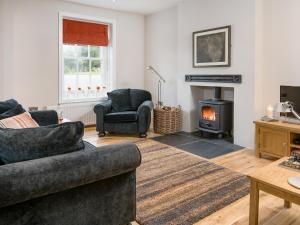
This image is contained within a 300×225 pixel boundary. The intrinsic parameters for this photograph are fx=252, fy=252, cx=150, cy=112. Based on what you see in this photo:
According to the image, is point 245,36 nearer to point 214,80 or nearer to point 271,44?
point 271,44

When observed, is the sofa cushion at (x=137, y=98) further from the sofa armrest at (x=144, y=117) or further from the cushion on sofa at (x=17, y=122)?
the cushion on sofa at (x=17, y=122)

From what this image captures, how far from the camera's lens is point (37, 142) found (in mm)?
1488

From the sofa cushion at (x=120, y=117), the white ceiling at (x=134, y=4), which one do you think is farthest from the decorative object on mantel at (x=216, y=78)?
the white ceiling at (x=134, y=4)

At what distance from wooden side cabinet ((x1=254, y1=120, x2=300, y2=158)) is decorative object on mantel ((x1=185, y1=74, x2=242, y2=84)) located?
87cm

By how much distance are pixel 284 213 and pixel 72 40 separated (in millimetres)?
4708

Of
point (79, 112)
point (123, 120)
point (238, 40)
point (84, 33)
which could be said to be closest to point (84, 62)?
point (84, 33)

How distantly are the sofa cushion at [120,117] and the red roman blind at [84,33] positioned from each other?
177 centimetres

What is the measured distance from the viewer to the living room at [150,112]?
5.01 feet

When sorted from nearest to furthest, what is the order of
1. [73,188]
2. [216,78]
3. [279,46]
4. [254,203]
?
[73,188], [254,203], [279,46], [216,78]

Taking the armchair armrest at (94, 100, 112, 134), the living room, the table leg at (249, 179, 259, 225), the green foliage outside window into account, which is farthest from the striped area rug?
the green foliage outside window

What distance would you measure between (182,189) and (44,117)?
79.4 inches

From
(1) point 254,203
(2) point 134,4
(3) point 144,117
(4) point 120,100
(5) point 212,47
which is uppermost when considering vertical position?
(2) point 134,4

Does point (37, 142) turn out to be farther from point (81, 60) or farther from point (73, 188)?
point (81, 60)

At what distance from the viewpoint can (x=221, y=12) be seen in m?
4.26
